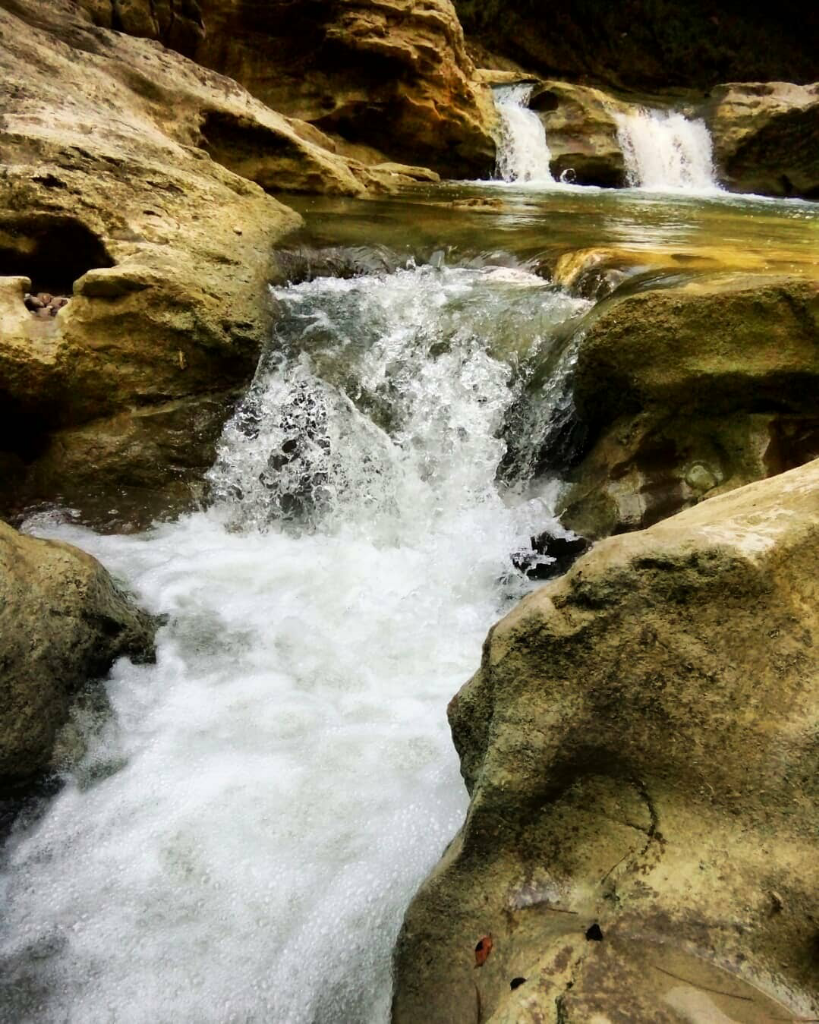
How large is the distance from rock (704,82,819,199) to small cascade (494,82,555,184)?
144 inches

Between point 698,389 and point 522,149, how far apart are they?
11.5 metres

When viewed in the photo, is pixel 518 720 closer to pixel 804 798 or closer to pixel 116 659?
pixel 804 798

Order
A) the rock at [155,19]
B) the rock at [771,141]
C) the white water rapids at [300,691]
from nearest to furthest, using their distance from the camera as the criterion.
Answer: the white water rapids at [300,691]
the rock at [155,19]
the rock at [771,141]

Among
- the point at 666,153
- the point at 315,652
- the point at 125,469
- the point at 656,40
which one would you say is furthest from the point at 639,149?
the point at 315,652

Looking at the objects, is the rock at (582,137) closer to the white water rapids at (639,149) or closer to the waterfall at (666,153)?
the white water rapids at (639,149)

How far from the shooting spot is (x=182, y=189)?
5.12 metres

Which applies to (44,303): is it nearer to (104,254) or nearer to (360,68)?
(104,254)

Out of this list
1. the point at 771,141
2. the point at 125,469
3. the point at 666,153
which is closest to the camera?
the point at 125,469

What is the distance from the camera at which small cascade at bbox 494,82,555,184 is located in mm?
12797

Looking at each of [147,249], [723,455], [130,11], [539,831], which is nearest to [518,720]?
[539,831]

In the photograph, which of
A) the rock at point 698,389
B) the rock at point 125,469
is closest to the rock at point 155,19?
the rock at point 125,469

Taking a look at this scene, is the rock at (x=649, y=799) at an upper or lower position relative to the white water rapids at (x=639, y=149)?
lower

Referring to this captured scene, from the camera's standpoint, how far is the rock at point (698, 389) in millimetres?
3232

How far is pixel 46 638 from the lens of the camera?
2.56 m
